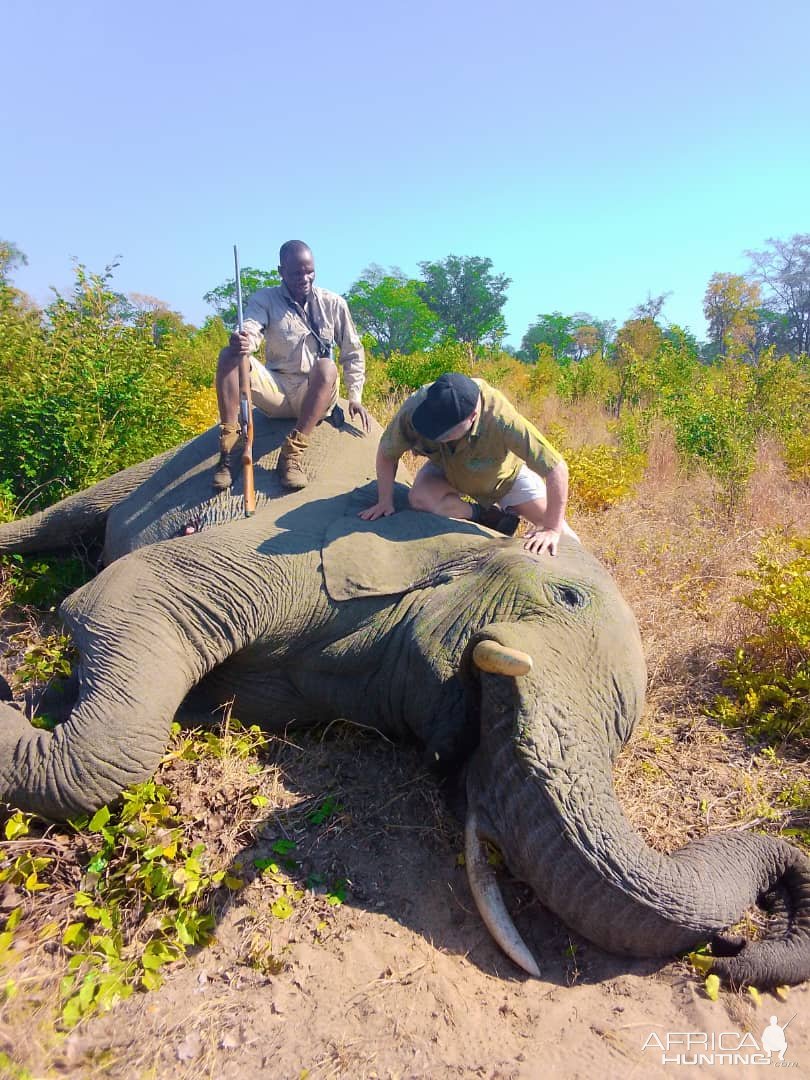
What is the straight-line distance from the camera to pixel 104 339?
604cm

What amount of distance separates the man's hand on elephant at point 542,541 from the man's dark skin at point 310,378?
1.53m

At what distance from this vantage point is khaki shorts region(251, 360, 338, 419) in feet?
14.4

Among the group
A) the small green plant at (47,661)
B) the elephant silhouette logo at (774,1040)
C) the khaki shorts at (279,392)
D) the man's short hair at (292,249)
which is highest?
the man's short hair at (292,249)

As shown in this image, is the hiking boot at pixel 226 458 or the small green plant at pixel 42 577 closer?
the hiking boot at pixel 226 458

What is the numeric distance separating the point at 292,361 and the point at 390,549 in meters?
1.76

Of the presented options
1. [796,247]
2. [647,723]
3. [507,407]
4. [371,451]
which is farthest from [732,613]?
[796,247]

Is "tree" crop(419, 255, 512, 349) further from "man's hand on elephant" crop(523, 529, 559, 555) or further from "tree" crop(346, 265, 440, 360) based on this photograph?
"man's hand on elephant" crop(523, 529, 559, 555)

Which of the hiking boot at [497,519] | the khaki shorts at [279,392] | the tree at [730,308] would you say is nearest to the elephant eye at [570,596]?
the hiking boot at [497,519]

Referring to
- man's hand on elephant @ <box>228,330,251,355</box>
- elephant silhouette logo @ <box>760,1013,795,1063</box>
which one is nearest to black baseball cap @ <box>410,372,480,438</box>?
man's hand on elephant @ <box>228,330,251,355</box>

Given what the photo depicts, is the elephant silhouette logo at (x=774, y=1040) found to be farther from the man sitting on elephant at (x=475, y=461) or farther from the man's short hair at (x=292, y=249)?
the man's short hair at (x=292, y=249)

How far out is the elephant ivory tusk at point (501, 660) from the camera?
2.46m

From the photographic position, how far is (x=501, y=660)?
2486 mm

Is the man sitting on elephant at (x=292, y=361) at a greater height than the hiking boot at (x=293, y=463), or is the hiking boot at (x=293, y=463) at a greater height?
the man sitting on elephant at (x=292, y=361)

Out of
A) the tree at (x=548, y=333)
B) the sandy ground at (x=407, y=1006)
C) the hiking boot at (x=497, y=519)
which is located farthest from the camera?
the tree at (x=548, y=333)
